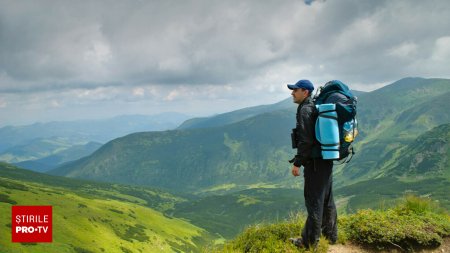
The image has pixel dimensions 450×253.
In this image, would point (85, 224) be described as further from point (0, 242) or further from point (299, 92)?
point (299, 92)

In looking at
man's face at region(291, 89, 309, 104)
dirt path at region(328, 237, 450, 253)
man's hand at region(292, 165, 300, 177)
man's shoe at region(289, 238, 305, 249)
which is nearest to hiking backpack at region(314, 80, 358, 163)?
man's face at region(291, 89, 309, 104)

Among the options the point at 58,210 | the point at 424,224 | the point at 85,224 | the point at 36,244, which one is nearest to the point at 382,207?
the point at 424,224

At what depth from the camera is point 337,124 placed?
9.20 meters

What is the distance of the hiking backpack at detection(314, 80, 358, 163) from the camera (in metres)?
9.05

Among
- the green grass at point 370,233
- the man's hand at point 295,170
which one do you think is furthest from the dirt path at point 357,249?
the man's hand at point 295,170

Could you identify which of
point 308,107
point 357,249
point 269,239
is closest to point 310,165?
point 308,107

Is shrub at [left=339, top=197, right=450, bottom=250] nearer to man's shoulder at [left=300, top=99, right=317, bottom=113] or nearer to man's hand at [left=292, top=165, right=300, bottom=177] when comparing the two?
man's hand at [left=292, top=165, right=300, bottom=177]

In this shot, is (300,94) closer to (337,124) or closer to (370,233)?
(337,124)

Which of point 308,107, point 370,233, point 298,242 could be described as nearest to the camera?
point 308,107

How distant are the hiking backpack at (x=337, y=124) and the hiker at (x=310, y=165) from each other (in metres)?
0.26

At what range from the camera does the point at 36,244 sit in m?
133

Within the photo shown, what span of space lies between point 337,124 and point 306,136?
92 centimetres

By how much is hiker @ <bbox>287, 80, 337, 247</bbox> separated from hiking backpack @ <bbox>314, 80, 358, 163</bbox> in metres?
0.26

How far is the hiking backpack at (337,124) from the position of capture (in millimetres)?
9047
